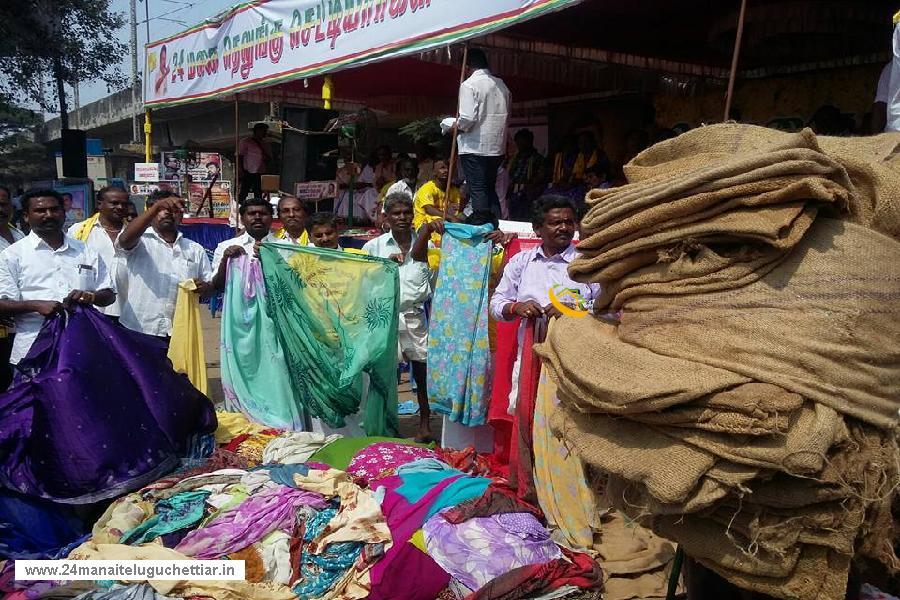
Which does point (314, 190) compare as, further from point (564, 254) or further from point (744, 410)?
point (744, 410)

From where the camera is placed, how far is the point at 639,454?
51.4 inches

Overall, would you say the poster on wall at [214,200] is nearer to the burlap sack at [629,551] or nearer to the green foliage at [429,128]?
the green foliage at [429,128]

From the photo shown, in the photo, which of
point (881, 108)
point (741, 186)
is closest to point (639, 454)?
point (741, 186)

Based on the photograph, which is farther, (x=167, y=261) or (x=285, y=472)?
(x=167, y=261)

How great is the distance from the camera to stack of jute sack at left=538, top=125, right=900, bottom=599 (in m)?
1.21

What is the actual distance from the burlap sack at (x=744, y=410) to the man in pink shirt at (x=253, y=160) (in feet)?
35.4

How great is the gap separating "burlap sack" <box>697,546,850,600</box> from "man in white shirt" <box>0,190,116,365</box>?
408cm

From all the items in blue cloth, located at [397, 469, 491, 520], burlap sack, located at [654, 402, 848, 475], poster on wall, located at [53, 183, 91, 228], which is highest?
burlap sack, located at [654, 402, 848, 475]

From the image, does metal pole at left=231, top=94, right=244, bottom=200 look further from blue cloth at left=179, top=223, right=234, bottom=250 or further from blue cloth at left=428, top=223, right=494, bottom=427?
blue cloth at left=428, top=223, right=494, bottom=427

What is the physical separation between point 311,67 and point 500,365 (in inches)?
197

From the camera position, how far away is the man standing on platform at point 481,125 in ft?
19.2

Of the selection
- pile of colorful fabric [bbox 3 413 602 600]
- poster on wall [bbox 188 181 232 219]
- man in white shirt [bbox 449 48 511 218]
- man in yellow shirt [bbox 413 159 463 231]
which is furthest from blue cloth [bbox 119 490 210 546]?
poster on wall [bbox 188 181 232 219]

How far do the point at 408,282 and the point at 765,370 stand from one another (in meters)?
4.09

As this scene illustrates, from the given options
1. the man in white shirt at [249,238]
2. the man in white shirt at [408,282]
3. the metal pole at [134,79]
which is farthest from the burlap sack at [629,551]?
the metal pole at [134,79]
